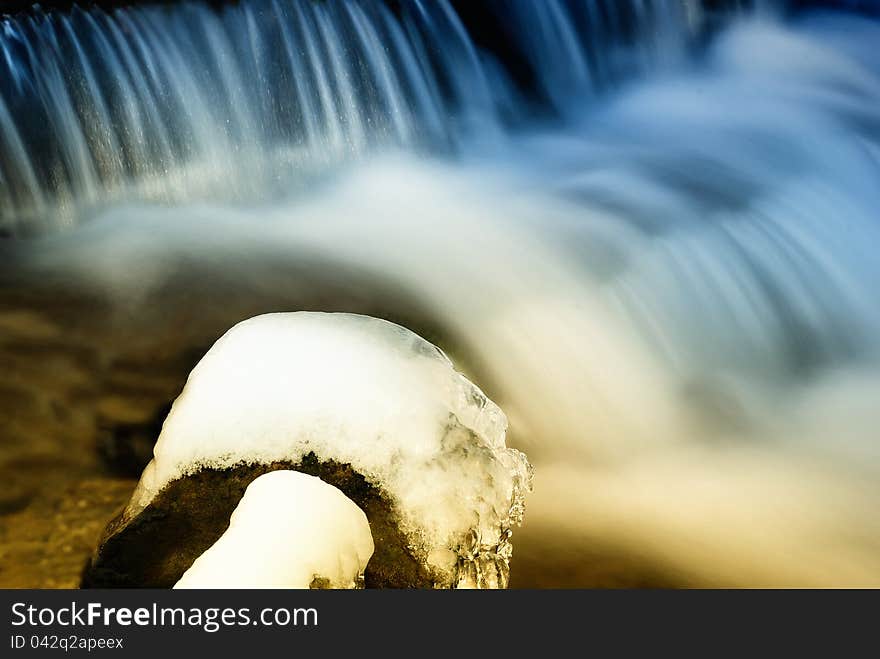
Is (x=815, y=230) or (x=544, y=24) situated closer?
(x=815, y=230)

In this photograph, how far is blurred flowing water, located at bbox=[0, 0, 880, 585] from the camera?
3.42 m

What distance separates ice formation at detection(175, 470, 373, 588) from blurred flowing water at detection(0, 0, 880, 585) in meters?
0.84

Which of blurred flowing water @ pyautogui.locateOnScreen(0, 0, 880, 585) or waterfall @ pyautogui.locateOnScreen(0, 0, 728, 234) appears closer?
blurred flowing water @ pyautogui.locateOnScreen(0, 0, 880, 585)

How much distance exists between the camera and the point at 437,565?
2334 mm

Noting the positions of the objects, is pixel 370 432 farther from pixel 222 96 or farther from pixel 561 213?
pixel 222 96

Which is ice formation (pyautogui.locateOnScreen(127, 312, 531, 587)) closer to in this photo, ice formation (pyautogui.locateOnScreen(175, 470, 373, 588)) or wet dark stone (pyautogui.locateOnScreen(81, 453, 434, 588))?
wet dark stone (pyautogui.locateOnScreen(81, 453, 434, 588))

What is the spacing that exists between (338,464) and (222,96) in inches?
145

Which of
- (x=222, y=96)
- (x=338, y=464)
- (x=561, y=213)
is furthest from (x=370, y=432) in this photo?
(x=222, y=96)

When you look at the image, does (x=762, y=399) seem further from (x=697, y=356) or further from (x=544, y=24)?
(x=544, y=24)

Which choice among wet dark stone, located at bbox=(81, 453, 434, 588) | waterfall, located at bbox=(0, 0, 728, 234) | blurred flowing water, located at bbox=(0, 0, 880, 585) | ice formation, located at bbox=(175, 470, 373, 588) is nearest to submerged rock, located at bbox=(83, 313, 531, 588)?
wet dark stone, located at bbox=(81, 453, 434, 588)

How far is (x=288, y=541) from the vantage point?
202 cm

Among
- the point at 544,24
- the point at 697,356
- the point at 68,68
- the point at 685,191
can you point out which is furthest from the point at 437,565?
the point at 544,24

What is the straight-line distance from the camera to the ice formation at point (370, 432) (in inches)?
94.0

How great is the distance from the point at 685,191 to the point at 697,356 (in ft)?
4.82
